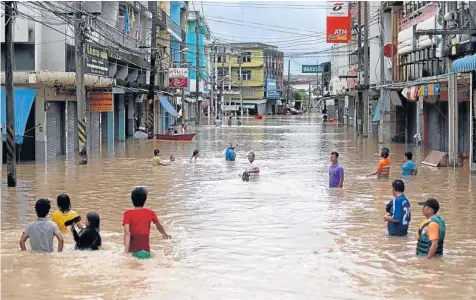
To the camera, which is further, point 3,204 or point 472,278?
point 3,204

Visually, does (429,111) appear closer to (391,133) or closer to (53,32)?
(391,133)

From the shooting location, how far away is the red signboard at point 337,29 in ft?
184

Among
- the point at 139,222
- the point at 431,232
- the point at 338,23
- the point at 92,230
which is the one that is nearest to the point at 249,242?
the point at 92,230

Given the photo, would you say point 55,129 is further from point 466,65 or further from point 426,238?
point 426,238

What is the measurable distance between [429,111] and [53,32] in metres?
20.1

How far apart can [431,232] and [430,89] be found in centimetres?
1973

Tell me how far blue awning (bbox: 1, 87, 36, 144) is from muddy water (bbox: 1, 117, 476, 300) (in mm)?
2380

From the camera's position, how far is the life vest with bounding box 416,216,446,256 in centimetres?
1145

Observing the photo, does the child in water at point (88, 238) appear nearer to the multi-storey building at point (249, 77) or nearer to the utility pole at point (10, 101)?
the utility pole at point (10, 101)

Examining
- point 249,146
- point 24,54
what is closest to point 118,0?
point 249,146

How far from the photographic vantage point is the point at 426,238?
38.5ft

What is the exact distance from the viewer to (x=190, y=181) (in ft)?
82.2

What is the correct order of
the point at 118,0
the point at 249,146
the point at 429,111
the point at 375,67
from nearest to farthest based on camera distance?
the point at 429,111
the point at 249,146
the point at 118,0
the point at 375,67

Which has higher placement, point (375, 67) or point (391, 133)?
point (375, 67)
